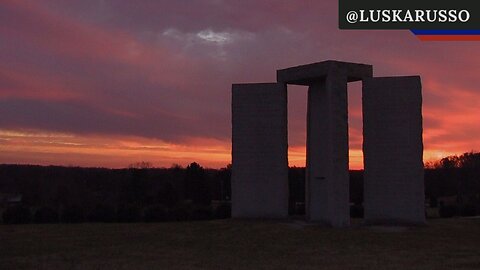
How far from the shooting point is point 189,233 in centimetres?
2367

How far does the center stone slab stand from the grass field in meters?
1.47

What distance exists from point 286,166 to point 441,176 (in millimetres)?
56089

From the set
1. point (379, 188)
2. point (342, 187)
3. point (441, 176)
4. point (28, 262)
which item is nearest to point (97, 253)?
point (28, 262)

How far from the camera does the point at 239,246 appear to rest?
19.3 m

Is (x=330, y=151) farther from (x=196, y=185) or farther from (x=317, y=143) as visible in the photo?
(x=196, y=185)

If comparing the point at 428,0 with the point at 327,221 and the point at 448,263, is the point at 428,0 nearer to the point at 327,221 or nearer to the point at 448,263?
the point at 448,263

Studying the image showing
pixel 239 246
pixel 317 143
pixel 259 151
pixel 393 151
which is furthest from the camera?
pixel 259 151

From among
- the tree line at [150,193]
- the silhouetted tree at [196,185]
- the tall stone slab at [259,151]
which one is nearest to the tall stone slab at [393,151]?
the tall stone slab at [259,151]

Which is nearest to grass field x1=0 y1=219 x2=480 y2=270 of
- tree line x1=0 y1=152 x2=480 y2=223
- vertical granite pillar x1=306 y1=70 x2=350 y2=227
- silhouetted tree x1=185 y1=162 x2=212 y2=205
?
vertical granite pillar x1=306 y1=70 x2=350 y2=227

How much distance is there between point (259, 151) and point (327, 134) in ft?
12.2

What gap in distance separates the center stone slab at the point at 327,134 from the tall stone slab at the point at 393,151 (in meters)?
1.42

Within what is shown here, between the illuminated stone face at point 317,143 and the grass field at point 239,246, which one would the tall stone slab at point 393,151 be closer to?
the illuminated stone face at point 317,143

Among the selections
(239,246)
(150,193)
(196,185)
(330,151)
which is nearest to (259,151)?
(330,151)

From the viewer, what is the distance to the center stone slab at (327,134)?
2508cm
